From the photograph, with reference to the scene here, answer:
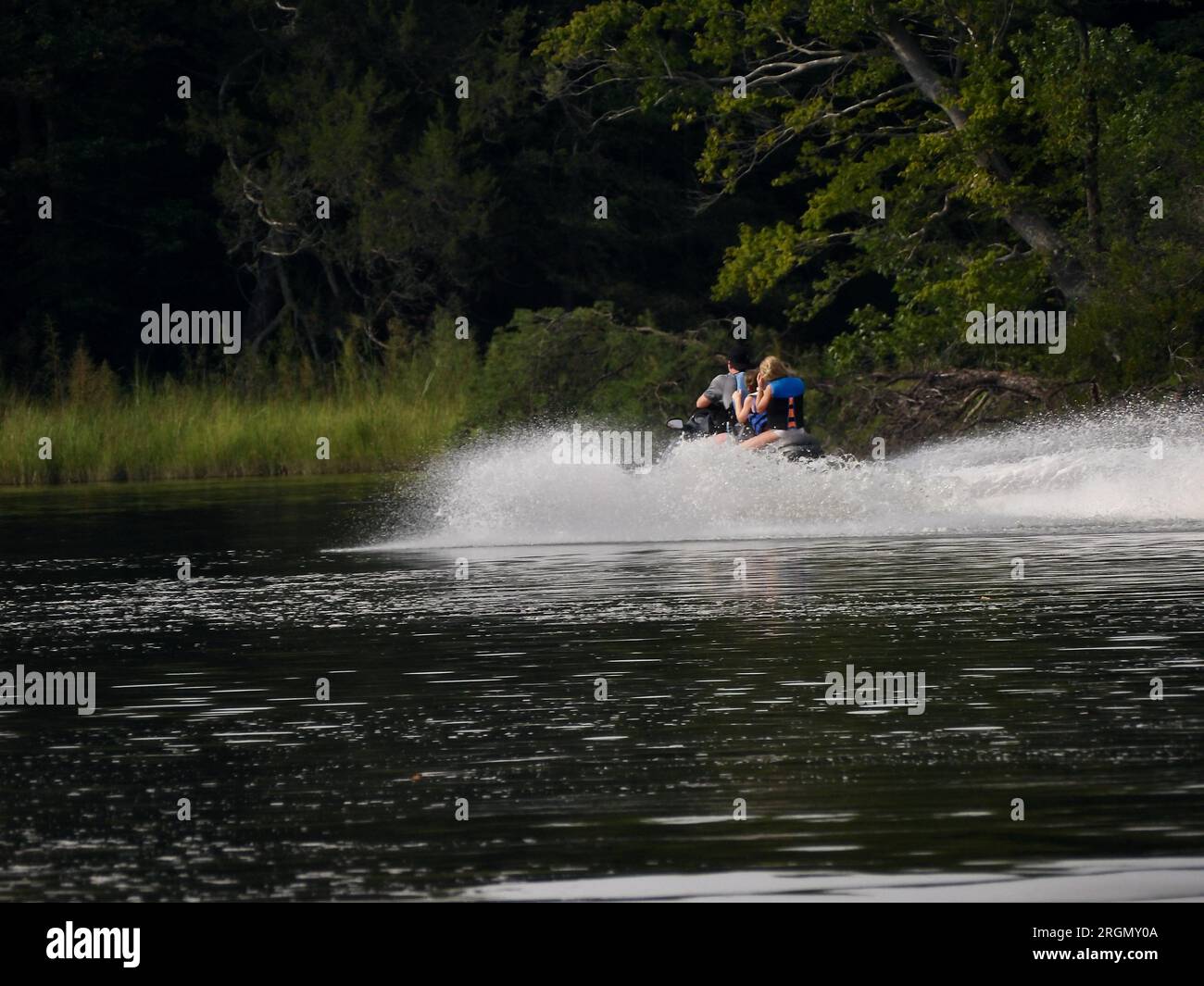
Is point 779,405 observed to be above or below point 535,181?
below

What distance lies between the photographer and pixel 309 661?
1373cm

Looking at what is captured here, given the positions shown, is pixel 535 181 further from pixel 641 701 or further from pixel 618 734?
pixel 618 734

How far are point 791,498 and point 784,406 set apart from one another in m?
1.08

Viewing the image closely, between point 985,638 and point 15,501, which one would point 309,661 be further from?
point 15,501

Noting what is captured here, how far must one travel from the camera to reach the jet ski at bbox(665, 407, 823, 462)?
77.3ft

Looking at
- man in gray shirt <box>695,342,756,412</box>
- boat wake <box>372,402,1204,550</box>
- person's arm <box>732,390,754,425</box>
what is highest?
man in gray shirt <box>695,342,756,412</box>

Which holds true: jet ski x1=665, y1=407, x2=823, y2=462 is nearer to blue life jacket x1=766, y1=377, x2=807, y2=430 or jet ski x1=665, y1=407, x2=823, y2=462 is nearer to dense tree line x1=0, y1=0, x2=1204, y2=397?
blue life jacket x1=766, y1=377, x2=807, y2=430

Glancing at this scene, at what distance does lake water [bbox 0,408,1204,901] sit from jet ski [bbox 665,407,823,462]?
0.88 feet

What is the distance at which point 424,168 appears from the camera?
49.9 m

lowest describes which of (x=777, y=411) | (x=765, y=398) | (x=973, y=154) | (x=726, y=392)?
(x=777, y=411)

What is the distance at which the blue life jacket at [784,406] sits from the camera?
23969 millimetres

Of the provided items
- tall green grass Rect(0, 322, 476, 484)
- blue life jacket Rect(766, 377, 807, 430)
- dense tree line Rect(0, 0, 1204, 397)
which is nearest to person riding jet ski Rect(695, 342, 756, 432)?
blue life jacket Rect(766, 377, 807, 430)

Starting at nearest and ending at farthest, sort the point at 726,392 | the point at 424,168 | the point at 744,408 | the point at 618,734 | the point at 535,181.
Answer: the point at 618,734
the point at 744,408
the point at 726,392
the point at 424,168
the point at 535,181

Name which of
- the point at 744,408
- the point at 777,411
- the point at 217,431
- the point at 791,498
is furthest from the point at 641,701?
the point at 217,431
